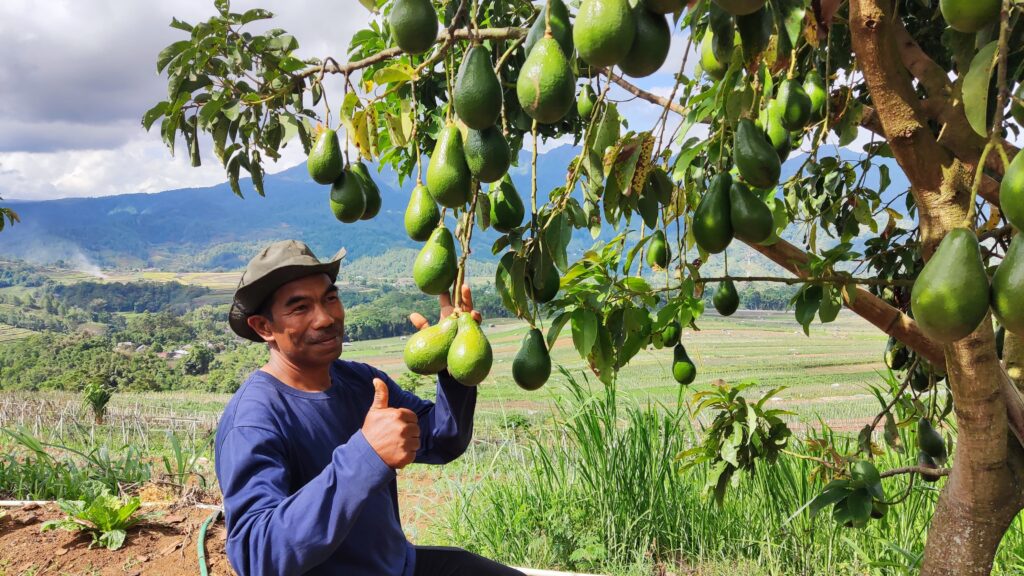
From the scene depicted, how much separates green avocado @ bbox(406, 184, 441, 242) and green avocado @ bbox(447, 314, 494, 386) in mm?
147

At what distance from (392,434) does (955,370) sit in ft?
3.21

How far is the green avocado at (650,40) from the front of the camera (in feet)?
2.11

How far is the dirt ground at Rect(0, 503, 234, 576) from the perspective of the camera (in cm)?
282

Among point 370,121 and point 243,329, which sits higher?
point 370,121

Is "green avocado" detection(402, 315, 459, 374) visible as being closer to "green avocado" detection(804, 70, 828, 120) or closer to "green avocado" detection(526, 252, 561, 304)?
"green avocado" detection(526, 252, 561, 304)

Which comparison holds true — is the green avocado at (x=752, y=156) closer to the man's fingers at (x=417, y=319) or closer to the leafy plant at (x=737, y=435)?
the man's fingers at (x=417, y=319)

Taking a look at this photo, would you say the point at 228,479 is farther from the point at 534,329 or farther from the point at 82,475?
the point at 82,475

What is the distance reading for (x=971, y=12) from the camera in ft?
1.74

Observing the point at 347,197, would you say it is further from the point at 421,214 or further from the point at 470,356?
the point at 470,356


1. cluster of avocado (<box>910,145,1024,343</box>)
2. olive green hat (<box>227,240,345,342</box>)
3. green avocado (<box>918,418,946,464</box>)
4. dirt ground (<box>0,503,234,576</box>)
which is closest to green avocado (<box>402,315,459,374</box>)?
cluster of avocado (<box>910,145,1024,343</box>)

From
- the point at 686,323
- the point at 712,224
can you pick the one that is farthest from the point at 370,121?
the point at 686,323

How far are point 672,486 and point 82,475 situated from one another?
10.5ft

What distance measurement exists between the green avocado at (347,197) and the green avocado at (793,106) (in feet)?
2.25

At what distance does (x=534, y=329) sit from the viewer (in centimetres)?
96
